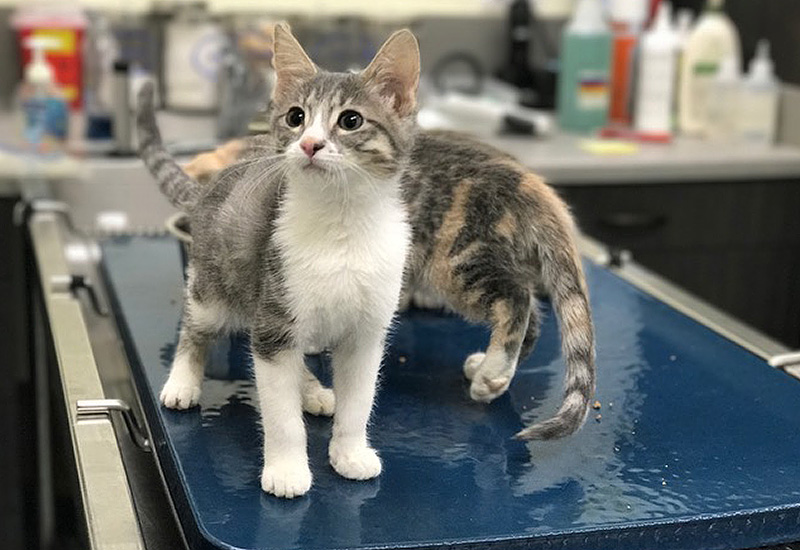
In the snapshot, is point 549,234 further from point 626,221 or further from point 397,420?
point 626,221

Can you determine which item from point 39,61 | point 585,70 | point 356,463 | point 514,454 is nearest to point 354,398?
point 356,463

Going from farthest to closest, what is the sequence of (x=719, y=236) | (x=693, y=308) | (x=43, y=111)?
(x=719, y=236), (x=43, y=111), (x=693, y=308)

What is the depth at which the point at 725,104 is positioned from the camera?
296cm

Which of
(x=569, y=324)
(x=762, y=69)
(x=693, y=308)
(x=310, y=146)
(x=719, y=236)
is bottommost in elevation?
(x=719, y=236)

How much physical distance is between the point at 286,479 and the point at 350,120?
337 mm

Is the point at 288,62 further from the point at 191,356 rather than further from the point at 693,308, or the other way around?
the point at 693,308

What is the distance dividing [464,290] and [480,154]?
182mm

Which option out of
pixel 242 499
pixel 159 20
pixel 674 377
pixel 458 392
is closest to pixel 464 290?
pixel 458 392

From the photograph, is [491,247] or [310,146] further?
[491,247]

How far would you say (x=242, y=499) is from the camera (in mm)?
1095

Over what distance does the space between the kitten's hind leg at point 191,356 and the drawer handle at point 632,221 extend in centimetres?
149

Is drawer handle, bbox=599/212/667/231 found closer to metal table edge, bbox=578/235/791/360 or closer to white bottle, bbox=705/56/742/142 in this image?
white bottle, bbox=705/56/742/142

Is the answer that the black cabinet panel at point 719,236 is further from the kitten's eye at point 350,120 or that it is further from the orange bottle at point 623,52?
the kitten's eye at point 350,120

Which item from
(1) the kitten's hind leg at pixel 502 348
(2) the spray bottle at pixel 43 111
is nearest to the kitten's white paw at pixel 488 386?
(1) the kitten's hind leg at pixel 502 348
